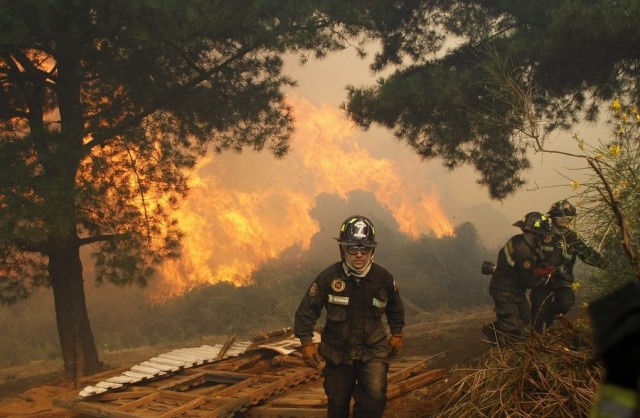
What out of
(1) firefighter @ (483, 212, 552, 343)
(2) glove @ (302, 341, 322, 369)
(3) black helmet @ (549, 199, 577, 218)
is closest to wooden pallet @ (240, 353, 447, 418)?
(2) glove @ (302, 341, 322, 369)

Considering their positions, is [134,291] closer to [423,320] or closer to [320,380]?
[423,320]

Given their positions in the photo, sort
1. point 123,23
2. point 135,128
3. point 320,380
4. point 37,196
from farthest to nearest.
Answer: point 135,128 < point 123,23 < point 37,196 < point 320,380

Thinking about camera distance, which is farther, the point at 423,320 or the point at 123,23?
the point at 423,320

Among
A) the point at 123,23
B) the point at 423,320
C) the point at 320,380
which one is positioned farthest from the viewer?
the point at 423,320

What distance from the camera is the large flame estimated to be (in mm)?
20438

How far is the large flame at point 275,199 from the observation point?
20.4 m

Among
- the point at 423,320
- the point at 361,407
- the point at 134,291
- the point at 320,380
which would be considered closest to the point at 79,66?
the point at 320,380

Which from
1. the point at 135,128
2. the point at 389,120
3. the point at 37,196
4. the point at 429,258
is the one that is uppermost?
the point at 135,128

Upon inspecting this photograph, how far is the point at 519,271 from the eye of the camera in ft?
24.1

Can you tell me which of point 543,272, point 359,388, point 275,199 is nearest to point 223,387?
point 359,388

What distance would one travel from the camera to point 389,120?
959 cm

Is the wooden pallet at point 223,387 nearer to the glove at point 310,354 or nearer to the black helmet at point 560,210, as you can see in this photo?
the glove at point 310,354

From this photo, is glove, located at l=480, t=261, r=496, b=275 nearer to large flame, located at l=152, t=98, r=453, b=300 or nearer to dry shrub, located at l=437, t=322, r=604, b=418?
dry shrub, located at l=437, t=322, r=604, b=418

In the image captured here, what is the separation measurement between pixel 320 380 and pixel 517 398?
11.9 feet
